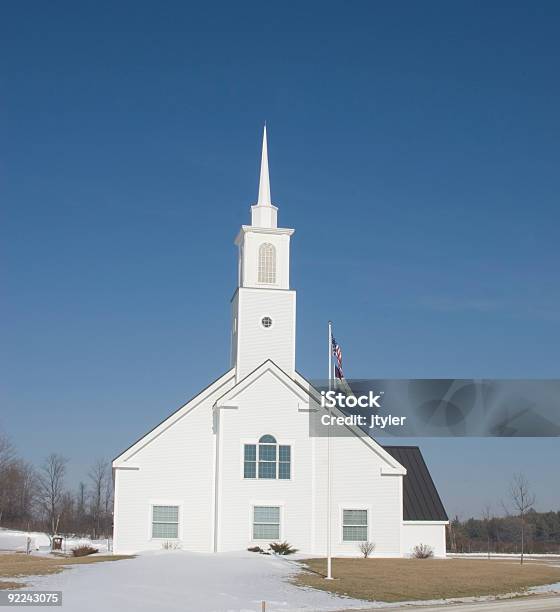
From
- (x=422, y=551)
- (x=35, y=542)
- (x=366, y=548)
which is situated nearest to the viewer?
(x=366, y=548)

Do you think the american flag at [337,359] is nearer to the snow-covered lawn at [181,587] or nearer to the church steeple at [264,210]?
the snow-covered lawn at [181,587]

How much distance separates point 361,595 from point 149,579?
6352 millimetres

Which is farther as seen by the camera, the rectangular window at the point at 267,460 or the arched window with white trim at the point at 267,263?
the arched window with white trim at the point at 267,263

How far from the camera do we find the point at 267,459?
40.7 meters

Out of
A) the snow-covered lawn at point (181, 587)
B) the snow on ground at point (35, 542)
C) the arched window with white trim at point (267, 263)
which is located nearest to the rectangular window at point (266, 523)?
the snow-covered lawn at point (181, 587)

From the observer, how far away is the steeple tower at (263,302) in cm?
4397

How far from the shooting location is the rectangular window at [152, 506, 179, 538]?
40250 mm

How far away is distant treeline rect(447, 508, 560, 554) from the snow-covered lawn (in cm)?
4857

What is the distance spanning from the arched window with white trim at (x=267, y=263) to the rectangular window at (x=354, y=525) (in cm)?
1231

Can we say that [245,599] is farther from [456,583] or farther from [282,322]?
[282,322]

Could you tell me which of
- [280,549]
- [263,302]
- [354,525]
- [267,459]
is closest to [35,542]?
[267,459]

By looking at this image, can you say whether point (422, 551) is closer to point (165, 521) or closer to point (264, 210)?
point (165, 521)

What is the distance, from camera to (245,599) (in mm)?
23250

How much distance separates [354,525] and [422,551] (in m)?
3.67
